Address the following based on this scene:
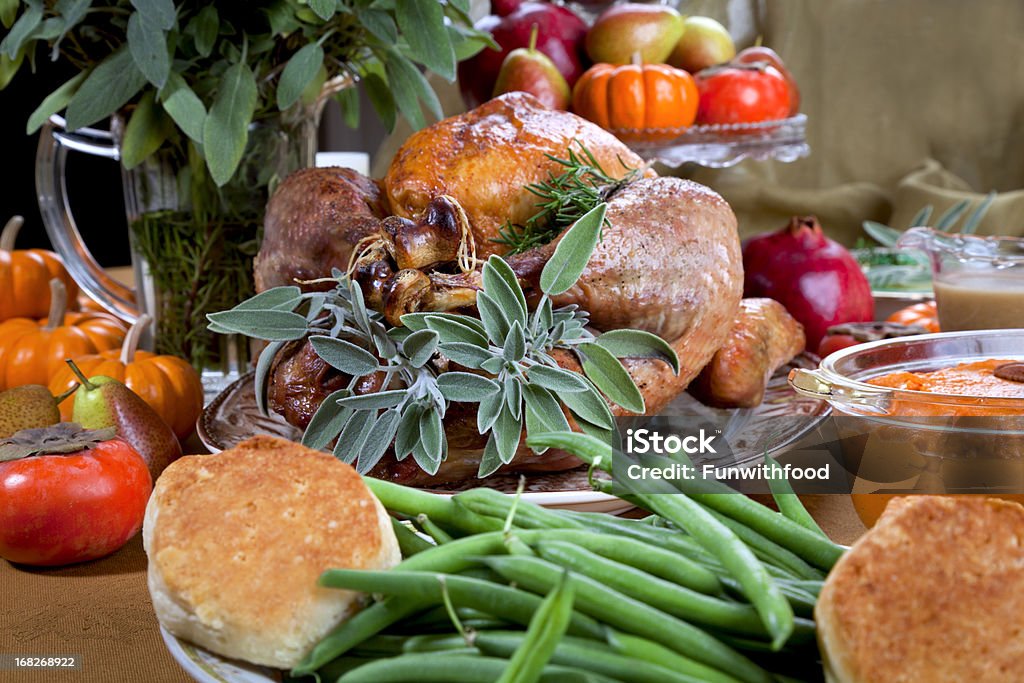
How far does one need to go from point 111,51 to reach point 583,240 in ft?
2.30

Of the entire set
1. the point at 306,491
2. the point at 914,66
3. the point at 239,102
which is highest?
the point at 239,102

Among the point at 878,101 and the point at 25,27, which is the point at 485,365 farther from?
the point at 878,101

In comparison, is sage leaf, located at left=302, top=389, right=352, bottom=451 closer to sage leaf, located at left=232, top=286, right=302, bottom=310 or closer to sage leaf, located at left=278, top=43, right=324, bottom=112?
sage leaf, located at left=232, top=286, right=302, bottom=310

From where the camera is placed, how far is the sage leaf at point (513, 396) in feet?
2.72

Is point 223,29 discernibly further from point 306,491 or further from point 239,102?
point 306,491

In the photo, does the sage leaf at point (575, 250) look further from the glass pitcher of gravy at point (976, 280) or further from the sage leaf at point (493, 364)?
the glass pitcher of gravy at point (976, 280)

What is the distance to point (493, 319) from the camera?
83cm

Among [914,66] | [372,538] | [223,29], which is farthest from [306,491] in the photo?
[914,66]

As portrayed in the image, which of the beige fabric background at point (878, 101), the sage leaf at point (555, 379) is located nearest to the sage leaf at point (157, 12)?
the sage leaf at point (555, 379)

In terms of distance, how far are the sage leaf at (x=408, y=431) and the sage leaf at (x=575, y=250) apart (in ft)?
0.50

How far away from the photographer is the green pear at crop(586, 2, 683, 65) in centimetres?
178

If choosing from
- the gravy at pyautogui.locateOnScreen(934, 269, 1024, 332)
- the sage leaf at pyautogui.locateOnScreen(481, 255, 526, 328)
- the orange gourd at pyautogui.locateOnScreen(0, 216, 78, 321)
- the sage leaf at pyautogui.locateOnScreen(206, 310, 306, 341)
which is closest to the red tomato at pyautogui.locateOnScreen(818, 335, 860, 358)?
the gravy at pyautogui.locateOnScreen(934, 269, 1024, 332)

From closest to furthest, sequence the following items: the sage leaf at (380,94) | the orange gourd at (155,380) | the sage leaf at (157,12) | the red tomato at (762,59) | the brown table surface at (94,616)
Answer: the brown table surface at (94,616) → the sage leaf at (157,12) → the orange gourd at (155,380) → the sage leaf at (380,94) → the red tomato at (762,59)

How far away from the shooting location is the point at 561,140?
42.4 inches
